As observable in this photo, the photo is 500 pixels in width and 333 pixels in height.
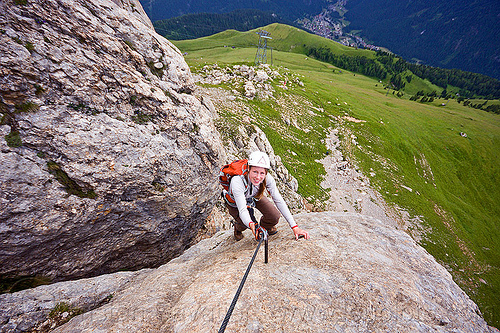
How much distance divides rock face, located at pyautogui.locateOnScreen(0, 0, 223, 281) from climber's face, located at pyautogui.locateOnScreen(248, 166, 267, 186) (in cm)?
526

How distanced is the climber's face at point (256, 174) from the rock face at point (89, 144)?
5258mm

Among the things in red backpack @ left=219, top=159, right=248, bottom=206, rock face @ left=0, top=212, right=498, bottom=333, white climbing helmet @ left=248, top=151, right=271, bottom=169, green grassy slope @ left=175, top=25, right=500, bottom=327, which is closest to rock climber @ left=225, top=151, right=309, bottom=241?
white climbing helmet @ left=248, top=151, right=271, bottom=169

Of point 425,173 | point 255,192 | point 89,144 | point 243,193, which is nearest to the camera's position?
point 243,193

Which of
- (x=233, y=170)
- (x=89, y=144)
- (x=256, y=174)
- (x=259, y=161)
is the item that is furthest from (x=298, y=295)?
(x=89, y=144)

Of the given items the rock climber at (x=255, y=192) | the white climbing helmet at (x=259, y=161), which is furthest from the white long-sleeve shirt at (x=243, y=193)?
the white climbing helmet at (x=259, y=161)

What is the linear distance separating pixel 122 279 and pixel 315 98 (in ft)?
249

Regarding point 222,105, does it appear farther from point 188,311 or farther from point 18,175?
point 188,311

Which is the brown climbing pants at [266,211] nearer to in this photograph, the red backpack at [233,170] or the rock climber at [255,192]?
the rock climber at [255,192]

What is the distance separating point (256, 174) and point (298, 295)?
3.71m

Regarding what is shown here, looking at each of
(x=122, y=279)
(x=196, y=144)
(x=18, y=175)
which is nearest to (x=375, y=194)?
(x=196, y=144)

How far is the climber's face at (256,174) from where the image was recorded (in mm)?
6613

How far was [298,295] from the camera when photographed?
5.65 meters

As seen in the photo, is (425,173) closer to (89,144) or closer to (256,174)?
(256,174)

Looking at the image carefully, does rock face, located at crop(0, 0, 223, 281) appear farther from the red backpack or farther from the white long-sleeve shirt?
the white long-sleeve shirt
